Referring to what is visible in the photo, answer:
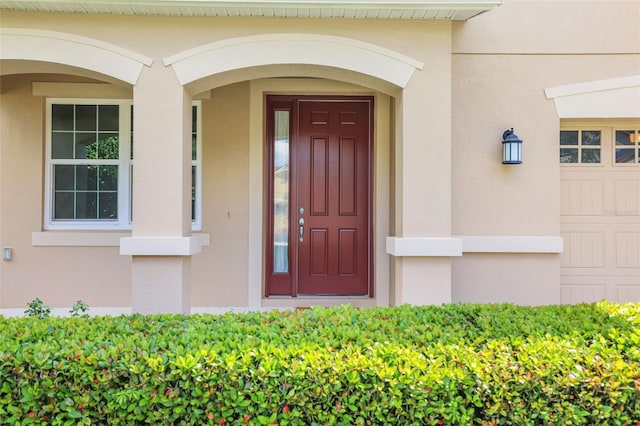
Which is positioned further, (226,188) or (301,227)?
(301,227)

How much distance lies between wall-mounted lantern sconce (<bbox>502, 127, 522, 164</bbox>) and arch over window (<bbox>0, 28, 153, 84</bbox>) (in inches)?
152

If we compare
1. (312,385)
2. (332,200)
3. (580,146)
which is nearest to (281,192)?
(332,200)

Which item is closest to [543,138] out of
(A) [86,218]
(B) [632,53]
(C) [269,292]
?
(B) [632,53]

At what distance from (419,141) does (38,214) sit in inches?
190

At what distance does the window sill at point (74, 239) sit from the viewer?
18.4 ft

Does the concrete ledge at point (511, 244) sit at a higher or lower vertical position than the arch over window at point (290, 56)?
lower

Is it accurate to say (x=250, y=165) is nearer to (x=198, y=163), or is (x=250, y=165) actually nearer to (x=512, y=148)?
(x=198, y=163)

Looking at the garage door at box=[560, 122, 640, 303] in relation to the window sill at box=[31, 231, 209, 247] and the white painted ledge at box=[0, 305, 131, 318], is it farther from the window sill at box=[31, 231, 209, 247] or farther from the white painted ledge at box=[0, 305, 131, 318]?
the window sill at box=[31, 231, 209, 247]

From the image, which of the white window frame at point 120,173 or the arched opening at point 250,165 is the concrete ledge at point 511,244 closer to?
the arched opening at point 250,165

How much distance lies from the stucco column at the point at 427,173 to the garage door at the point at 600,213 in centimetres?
195

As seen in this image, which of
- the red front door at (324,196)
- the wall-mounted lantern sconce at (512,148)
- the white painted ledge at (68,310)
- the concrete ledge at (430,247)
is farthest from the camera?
the red front door at (324,196)

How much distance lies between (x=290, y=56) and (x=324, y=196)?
7.34 feet

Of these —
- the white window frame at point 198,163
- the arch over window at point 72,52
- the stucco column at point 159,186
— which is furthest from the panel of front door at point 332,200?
the arch over window at point 72,52

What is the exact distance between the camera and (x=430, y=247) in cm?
431
